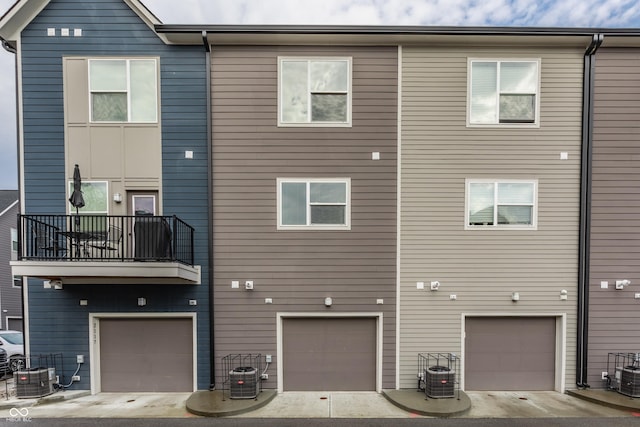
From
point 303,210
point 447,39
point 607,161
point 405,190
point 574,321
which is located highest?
point 447,39

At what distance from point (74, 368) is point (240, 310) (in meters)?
3.81

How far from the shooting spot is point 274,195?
21.9ft

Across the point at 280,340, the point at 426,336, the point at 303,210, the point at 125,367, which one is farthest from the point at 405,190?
the point at 125,367

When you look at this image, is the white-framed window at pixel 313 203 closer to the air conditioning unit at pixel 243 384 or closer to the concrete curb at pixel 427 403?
the air conditioning unit at pixel 243 384

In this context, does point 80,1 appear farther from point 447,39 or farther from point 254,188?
point 447,39

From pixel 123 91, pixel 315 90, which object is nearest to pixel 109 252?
pixel 123 91

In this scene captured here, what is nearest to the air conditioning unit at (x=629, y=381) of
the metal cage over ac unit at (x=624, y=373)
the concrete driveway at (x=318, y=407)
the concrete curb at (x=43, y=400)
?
the metal cage over ac unit at (x=624, y=373)

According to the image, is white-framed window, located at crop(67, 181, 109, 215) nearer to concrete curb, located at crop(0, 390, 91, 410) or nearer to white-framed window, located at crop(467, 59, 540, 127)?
concrete curb, located at crop(0, 390, 91, 410)

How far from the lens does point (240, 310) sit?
6617 mm

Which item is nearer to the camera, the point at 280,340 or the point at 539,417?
the point at 539,417

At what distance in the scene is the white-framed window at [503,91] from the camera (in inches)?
265

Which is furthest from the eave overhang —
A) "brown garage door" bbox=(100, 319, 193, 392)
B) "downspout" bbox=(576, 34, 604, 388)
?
"brown garage door" bbox=(100, 319, 193, 392)

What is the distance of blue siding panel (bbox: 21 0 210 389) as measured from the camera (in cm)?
652

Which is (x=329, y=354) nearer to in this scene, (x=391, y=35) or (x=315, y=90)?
(x=315, y=90)
